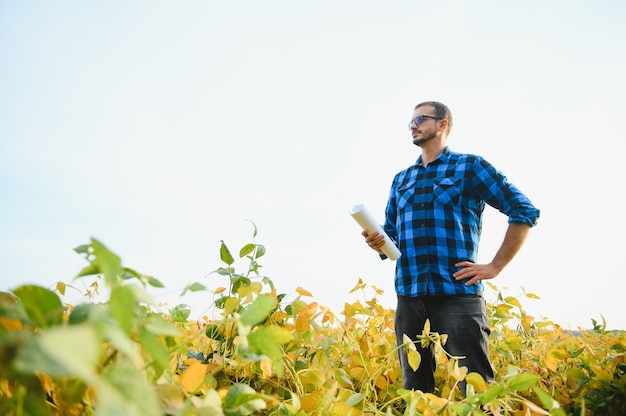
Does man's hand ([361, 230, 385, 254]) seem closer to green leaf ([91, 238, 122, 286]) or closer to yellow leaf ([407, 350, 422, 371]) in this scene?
yellow leaf ([407, 350, 422, 371])

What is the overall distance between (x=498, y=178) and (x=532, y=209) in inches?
8.6

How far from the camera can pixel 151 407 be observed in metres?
0.25

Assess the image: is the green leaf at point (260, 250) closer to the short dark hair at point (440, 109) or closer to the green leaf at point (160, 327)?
the green leaf at point (160, 327)

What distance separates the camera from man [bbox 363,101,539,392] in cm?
203

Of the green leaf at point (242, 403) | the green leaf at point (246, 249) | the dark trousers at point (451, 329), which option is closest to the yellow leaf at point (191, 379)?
the green leaf at point (242, 403)

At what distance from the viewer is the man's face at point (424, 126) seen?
2.52m

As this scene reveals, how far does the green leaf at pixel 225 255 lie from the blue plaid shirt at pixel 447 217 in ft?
4.64

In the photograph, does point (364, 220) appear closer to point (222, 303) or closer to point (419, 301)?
point (419, 301)

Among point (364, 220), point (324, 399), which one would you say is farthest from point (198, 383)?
point (364, 220)

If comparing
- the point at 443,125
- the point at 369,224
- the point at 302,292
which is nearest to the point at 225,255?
the point at 302,292

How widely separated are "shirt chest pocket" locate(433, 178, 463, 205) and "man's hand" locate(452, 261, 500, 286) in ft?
1.12

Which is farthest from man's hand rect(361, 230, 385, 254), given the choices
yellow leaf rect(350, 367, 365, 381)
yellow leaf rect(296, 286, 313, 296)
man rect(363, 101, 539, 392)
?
yellow leaf rect(296, 286, 313, 296)

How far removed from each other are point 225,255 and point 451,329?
1.42 meters

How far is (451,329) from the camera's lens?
6.56 feet
